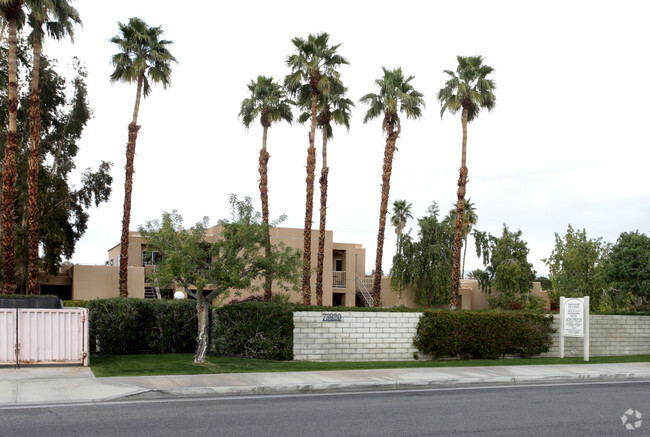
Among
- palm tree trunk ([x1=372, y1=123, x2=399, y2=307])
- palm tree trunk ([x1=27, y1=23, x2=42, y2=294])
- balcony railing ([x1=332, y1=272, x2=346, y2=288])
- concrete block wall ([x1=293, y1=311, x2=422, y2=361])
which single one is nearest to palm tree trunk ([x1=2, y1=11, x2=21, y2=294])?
palm tree trunk ([x1=27, y1=23, x2=42, y2=294])

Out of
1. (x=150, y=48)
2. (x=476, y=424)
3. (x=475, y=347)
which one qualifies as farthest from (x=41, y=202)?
(x=476, y=424)

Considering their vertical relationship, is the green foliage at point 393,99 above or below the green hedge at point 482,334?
above

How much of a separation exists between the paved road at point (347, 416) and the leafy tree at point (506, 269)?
34192mm

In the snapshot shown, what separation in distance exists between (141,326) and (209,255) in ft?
14.4

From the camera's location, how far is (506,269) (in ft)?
154

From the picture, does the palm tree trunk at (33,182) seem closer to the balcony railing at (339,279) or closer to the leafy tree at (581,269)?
the balcony railing at (339,279)

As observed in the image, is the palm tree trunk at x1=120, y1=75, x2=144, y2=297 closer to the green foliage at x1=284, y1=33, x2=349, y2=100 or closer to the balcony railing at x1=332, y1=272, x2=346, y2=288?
the green foliage at x1=284, y1=33, x2=349, y2=100

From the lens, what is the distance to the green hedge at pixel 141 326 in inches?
754

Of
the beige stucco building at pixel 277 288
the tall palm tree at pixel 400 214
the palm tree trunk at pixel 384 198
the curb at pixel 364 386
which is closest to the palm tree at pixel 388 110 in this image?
the palm tree trunk at pixel 384 198

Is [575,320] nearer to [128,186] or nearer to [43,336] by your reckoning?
[43,336]

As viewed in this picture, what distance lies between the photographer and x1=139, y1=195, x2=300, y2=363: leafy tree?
16297mm

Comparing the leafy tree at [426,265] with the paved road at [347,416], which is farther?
the leafy tree at [426,265]

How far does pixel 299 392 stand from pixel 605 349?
15506 mm

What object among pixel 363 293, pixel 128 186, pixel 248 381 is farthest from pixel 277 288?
pixel 248 381
